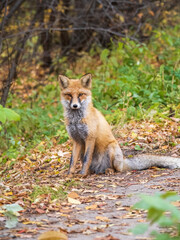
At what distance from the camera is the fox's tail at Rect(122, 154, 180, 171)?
234 inches

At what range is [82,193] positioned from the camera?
482cm

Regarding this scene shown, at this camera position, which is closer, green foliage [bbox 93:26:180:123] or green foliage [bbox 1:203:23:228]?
green foliage [bbox 1:203:23:228]

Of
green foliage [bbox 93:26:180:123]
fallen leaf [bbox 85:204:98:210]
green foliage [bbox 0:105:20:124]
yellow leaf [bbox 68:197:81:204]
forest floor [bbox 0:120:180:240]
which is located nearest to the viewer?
forest floor [bbox 0:120:180:240]

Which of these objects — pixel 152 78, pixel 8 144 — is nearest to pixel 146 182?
pixel 8 144

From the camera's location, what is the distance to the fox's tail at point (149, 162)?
5941 mm

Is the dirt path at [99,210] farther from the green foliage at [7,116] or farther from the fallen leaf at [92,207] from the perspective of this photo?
the green foliage at [7,116]

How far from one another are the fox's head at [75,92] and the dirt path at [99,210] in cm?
120

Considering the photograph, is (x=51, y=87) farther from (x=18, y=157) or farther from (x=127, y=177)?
(x=127, y=177)

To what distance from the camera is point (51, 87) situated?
12.7m

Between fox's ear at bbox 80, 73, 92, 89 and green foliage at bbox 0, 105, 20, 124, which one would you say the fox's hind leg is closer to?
fox's ear at bbox 80, 73, 92, 89

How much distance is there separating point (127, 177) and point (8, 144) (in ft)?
11.5

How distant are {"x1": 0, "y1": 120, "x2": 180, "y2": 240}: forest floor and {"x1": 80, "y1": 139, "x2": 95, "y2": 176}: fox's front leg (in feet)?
0.48

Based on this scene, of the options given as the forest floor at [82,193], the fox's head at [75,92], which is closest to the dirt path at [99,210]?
the forest floor at [82,193]

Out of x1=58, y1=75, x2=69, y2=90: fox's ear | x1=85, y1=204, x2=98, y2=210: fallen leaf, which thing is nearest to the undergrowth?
x1=58, y1=75, x2=69, y2=90: fox's ear
